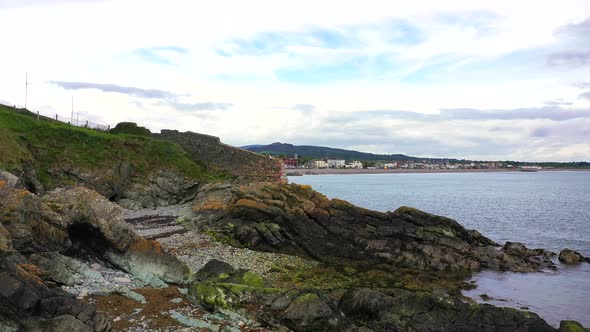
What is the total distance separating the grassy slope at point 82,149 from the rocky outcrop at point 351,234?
36.6ft

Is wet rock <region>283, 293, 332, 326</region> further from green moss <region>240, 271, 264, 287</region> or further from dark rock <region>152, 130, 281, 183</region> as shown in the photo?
dark rock <region>152, 130, 281, 183</region>

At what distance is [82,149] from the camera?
1489 inches

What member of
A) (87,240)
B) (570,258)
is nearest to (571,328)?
(87,240)

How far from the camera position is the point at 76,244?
51.1ft

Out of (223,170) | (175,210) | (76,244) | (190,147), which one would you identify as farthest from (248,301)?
(190,147)

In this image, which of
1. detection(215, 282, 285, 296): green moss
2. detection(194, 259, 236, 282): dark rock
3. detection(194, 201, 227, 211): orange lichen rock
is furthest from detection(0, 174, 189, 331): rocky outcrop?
detection(194, 201, 227, 211): orange lichen rock

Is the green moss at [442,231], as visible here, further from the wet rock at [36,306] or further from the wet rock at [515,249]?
the wet rock at [36,306]

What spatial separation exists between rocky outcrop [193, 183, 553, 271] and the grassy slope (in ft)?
36.6

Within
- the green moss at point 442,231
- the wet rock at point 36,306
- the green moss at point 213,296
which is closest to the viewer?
the wet rock at point 36,306

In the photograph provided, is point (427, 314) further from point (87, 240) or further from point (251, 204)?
point (251, 204)

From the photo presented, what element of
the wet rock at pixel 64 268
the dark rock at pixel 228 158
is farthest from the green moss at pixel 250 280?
the dark rock at pixel 228 158

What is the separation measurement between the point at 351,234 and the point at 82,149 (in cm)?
2402

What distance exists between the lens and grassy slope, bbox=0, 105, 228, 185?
34.2m

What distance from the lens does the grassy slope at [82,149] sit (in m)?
34.2
